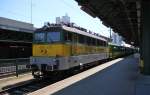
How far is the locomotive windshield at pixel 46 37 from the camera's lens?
1906 centimetres

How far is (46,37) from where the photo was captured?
1938 centimetres

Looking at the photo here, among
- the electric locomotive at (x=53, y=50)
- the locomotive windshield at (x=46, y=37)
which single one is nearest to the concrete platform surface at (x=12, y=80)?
the electric locomotive at (x=53, y=50)

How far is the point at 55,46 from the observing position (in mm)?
18766

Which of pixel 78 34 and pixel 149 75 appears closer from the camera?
pixel 149 75

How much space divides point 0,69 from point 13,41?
17.3m

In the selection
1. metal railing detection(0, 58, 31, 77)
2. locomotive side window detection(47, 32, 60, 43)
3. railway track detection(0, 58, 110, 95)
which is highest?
locomotive side window detection(47, 32, 60, 43)

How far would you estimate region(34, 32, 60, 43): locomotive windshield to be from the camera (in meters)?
19.1

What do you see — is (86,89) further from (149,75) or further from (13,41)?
(13,41)

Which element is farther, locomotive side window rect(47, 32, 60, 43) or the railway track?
locomotive side window rect(47, 32, 60, 43)

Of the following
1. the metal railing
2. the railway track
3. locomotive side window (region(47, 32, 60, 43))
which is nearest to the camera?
the railway track

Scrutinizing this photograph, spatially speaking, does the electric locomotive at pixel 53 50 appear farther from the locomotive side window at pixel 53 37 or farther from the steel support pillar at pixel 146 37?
the steel support pillar at pixel 146 37

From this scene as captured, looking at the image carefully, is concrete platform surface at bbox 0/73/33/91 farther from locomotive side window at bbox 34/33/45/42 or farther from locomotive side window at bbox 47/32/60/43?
locomotive side window at bbox 47/32/60/43

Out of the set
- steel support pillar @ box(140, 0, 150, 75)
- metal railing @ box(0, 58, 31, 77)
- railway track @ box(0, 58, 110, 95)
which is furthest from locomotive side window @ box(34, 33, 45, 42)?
steel support pillar @ box(140, 0, 150, 75)

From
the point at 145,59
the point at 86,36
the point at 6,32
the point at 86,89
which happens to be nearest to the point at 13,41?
the point at 6,32
